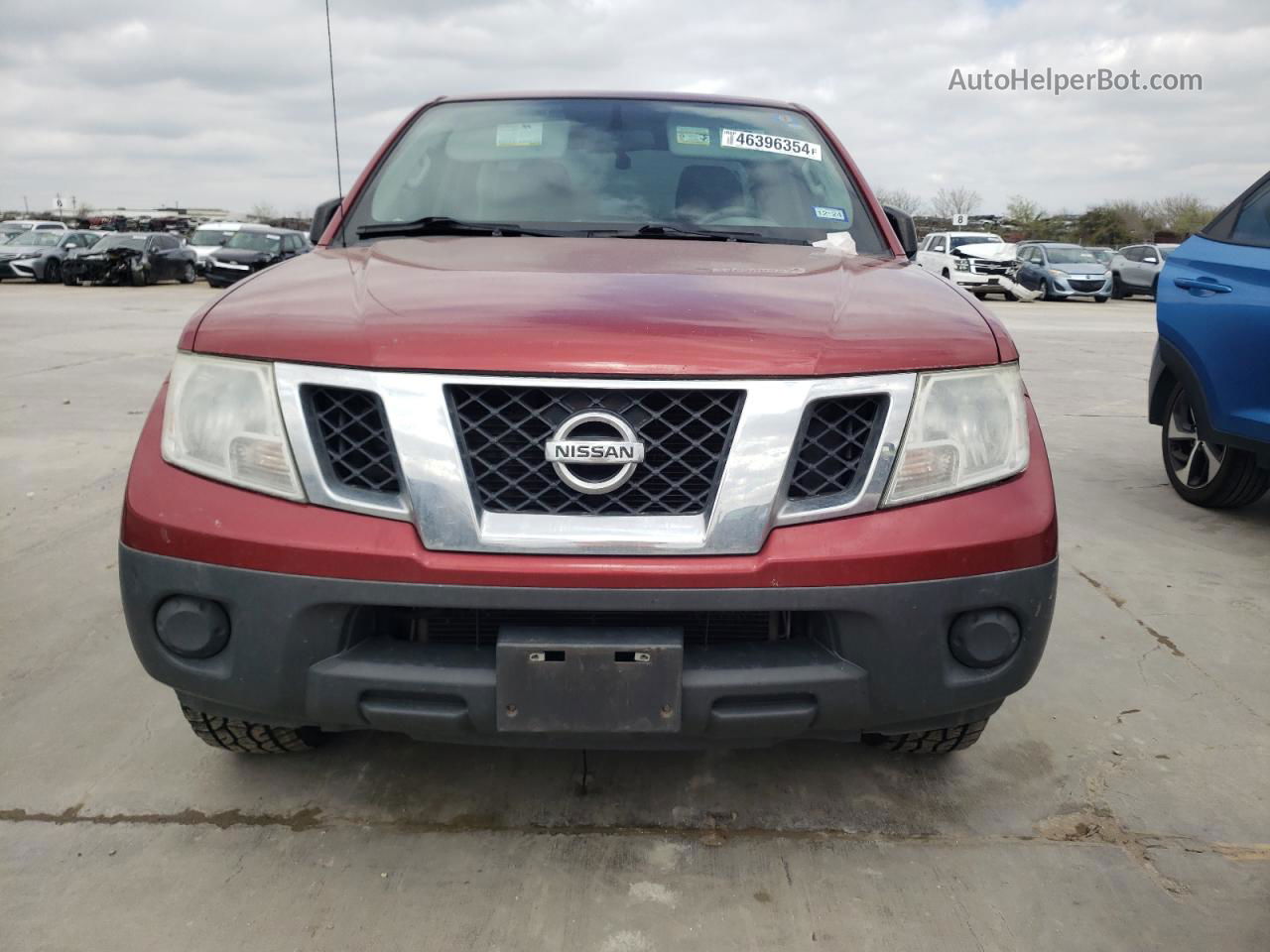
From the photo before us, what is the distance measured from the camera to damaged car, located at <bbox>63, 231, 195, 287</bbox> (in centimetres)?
2319

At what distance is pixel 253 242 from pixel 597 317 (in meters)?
23.7

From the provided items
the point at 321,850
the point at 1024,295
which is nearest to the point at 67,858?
the point at 321,850

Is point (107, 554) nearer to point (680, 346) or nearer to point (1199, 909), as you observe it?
point (680, 346)

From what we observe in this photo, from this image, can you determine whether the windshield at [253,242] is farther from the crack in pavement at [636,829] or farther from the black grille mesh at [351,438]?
the black grille mesh at [351,438]

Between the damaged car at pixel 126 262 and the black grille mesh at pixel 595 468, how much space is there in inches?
969

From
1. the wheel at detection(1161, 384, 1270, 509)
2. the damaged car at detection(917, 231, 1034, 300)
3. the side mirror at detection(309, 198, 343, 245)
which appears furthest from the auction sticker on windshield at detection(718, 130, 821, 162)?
the damaged car at detection(917, 231, 1034, 300)

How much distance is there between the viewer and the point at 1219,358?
4203mm

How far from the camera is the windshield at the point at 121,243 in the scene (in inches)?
919

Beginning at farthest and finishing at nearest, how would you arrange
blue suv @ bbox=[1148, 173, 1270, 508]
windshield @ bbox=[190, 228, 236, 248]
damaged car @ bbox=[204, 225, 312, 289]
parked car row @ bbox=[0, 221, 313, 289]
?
windshield @ bbox=[190, 228, 236, 248], parked car row @ bbox=[0, 221, 313, 289], damaged car @ bbox=[204, 225, 312, 289], blue suv @ bbox=[1148, 173, 1270, 508]

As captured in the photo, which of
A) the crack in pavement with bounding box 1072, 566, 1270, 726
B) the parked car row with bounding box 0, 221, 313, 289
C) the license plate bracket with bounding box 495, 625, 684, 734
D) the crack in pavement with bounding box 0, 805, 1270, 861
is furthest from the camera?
the parked car row with bounding box 0, 221, 313, 289

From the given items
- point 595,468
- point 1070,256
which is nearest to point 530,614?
point 595,468

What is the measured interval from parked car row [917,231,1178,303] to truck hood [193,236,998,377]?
22.6m

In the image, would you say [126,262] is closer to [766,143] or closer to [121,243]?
[121,243]

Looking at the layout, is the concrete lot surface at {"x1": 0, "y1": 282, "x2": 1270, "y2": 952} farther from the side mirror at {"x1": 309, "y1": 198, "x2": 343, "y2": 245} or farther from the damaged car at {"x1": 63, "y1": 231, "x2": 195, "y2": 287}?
the damaged car at {"x1": 63, "y1": 231, "x2": 195, "y2": 287}
